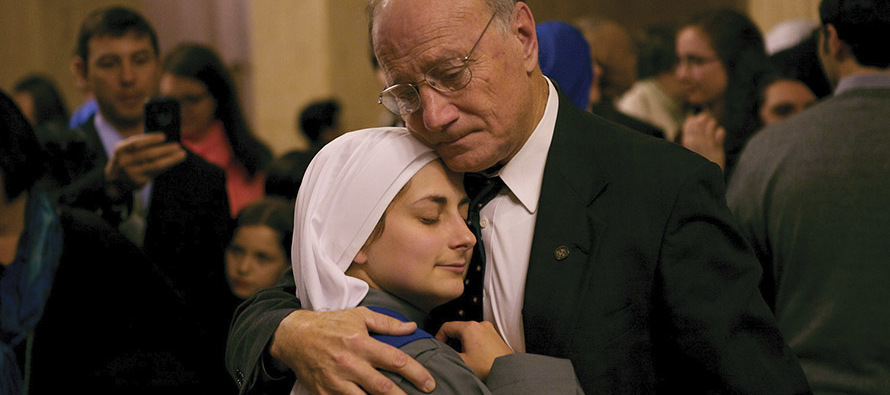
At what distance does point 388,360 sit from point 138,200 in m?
2.33

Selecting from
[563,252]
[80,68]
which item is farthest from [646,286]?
[80,68]

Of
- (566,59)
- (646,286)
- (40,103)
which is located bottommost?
(40,103)

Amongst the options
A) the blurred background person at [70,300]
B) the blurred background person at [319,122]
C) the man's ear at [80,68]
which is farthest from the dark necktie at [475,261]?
the blurred background person at [319,122]

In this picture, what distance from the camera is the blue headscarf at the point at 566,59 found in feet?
11.8

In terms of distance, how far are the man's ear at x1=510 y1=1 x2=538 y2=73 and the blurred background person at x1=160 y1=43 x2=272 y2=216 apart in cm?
289

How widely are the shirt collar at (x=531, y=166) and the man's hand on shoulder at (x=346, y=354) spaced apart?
419mm

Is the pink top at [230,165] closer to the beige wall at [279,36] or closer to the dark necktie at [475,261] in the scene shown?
the beige wall at [279,36]

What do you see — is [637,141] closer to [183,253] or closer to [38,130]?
[183,253]

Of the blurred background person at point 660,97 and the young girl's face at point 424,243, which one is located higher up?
the young girl's face at point 424,243

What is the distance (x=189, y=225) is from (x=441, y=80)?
1.81m

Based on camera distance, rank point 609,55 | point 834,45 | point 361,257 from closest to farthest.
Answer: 1. point 361,257
2. point 834,45
3. point 609,55

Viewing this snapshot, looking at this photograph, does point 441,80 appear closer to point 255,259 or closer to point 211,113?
point 255,259

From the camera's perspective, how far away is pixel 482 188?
2301mm

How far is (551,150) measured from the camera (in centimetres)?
222
